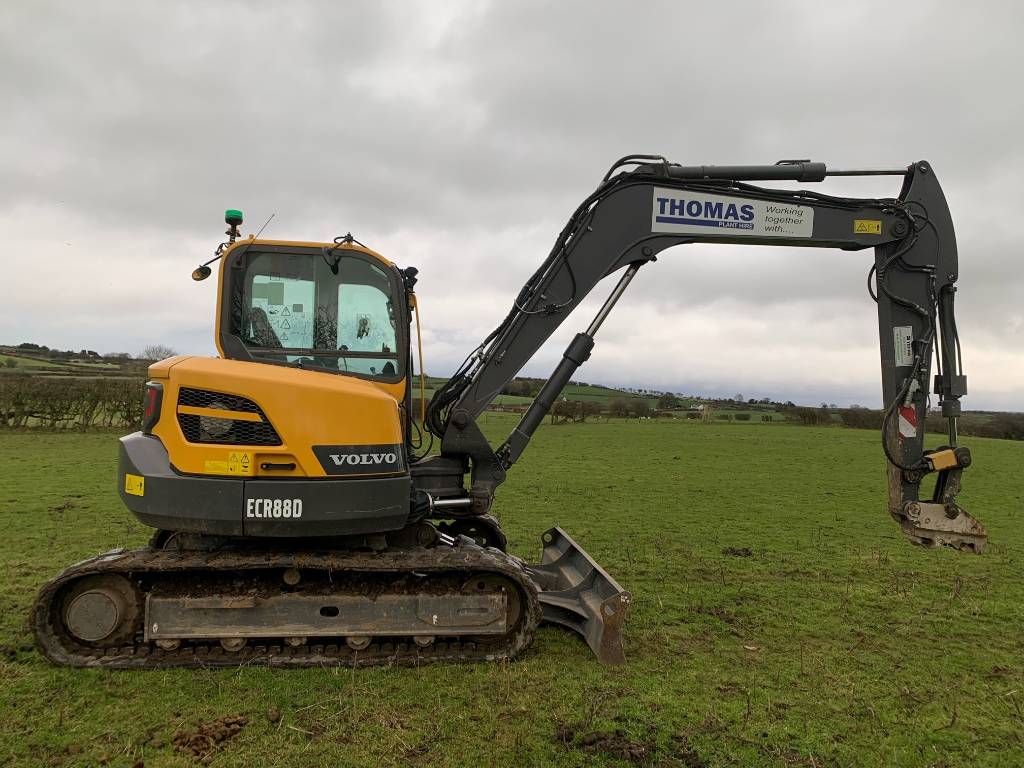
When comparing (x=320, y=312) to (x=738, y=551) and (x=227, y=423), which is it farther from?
(x=738, y=551)

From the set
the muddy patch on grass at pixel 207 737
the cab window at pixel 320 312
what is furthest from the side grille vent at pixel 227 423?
the muddy patch on grass at pixel 207 737

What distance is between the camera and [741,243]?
6.46m

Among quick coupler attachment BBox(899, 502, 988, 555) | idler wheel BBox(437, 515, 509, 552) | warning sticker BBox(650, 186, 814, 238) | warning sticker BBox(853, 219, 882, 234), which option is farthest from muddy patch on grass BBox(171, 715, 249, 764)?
warning sticker BBox(853, 219, 882, 234)

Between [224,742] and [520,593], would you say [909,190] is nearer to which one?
[520,593]

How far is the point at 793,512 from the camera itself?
1252cm

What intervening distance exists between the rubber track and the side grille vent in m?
0.93

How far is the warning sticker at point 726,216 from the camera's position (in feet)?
20.7

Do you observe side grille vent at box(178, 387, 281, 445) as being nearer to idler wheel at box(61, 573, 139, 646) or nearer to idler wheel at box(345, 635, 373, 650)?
idler wheel at box(61, 573, 139, 646)

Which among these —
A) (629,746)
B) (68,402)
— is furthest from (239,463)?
(68,402)

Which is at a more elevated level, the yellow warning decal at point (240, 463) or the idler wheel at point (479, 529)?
the yellow warning decal at point (240, 463)

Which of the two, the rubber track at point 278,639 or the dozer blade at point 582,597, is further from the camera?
the dozer blade at point 582,597

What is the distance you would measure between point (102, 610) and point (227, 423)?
1.73 m

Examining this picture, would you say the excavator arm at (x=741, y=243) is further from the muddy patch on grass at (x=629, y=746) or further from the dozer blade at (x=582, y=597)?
the muddy patch on grass at (x=629, y=746)

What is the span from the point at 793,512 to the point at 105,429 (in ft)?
90.8
